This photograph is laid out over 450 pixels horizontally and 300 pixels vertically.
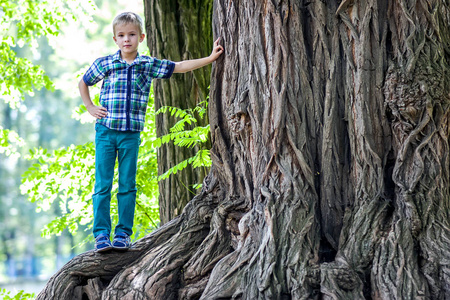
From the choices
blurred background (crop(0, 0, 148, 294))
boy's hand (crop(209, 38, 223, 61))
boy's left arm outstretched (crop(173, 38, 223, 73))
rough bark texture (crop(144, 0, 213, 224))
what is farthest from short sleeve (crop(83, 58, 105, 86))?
blurred background (crop(0, 0, 148, 294))

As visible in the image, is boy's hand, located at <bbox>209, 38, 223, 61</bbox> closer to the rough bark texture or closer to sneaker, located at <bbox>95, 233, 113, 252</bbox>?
sneaker, located at <bbox>95, 233, 113, 252</bbox>

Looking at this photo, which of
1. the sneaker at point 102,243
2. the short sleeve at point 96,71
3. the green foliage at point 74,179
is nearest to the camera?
the sneaker at point 102,243

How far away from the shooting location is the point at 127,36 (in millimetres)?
4301

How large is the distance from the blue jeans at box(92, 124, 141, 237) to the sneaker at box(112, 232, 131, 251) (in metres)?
0.04

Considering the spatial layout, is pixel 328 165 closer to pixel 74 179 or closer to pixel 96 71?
pixel 96 71

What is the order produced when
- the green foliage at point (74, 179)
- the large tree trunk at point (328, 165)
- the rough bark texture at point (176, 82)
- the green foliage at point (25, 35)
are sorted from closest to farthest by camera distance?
the large tree trunk at point (328, 165), the rough bark texture at point (176, 82), the green foliage at point (74, 179), the green foliage at point (25, 35)

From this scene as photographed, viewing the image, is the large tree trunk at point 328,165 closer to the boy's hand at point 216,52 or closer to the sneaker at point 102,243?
the sneaker at point 102,243

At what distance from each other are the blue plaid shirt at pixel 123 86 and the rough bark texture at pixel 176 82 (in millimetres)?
1921

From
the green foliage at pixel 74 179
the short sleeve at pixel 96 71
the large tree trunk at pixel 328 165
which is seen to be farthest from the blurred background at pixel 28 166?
the large tree trunk at pixel 328 165

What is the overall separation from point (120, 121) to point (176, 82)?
7.27 feet

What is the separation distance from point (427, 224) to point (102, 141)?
2.63 m

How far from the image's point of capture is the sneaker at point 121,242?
4242 mm

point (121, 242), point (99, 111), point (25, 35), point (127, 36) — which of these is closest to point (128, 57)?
point (127, 36)

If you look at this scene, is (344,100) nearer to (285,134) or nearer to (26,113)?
(285,134)
